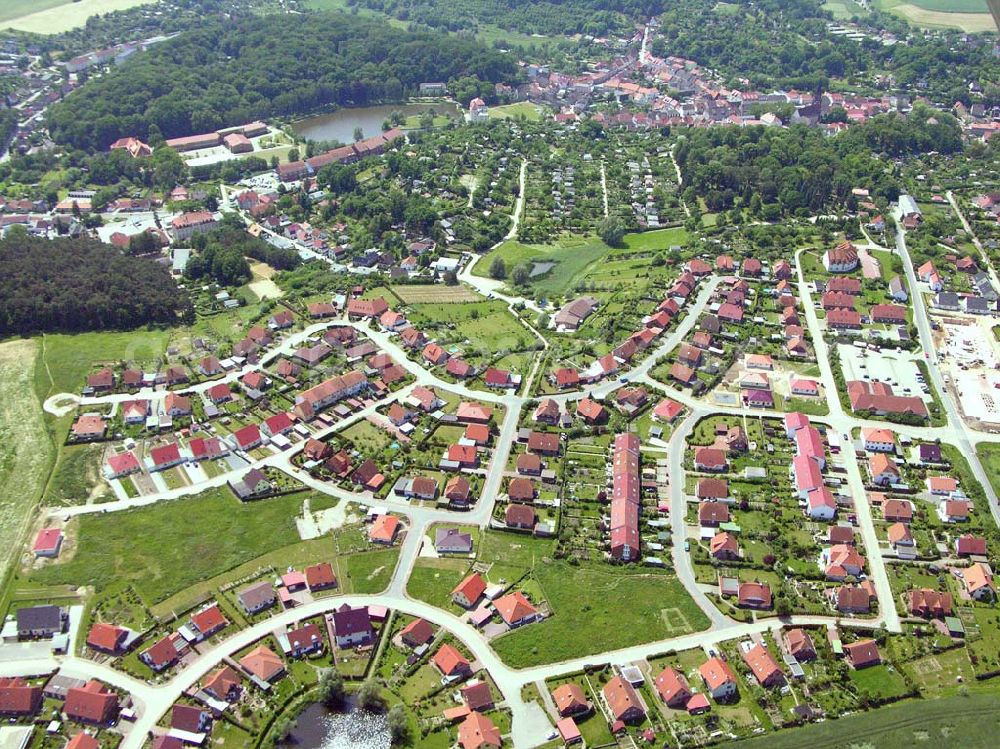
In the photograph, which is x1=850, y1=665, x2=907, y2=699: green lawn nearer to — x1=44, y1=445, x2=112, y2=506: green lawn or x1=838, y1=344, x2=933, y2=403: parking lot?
x1=838, y1=344, x2=933, y2=403: parking lot

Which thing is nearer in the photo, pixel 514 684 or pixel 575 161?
pixel 514 684

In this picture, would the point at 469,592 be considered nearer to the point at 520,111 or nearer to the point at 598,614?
the point at 598,614

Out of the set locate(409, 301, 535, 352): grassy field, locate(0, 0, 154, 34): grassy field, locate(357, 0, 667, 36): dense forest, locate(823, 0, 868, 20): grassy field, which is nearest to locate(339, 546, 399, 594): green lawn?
locate(409, 301, 535, 352): grassy field

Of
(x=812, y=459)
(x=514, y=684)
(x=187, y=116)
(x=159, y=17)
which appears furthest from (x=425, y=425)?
(x=159, y=17)

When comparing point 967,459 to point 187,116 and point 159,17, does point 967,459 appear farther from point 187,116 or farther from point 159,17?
point 159,17

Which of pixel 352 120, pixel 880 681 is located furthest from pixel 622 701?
pixel 352 120
